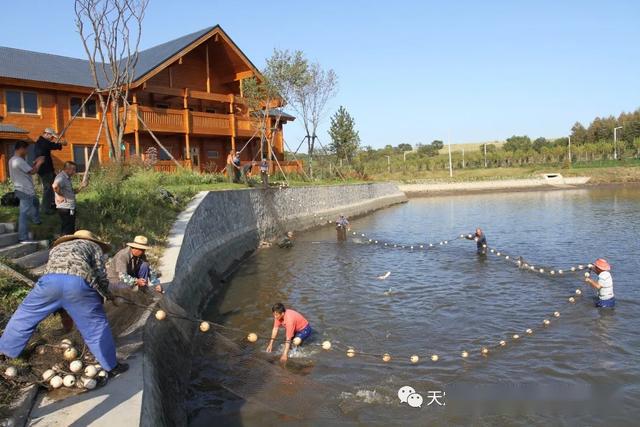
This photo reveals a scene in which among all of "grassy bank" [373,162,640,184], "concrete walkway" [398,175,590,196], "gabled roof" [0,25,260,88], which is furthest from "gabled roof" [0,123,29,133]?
"grassy bank" [373,162,640,184]

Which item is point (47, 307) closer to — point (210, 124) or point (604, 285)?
point (604, 285)

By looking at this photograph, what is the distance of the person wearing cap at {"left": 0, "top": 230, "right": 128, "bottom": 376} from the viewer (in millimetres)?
4934

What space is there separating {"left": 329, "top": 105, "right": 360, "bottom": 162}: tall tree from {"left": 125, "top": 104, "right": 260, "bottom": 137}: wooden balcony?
17.9 meters

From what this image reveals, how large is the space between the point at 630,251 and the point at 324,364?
14226mm

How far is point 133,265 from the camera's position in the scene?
740 cm

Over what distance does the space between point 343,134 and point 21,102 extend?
30.7 metres

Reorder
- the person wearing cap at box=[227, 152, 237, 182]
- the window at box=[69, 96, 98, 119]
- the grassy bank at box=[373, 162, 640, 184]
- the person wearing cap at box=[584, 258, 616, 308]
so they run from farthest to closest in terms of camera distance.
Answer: the grassy bank at box=[373, 162, 640, 184] → the window at box=[69, 96, 98, 119] → the person wearing cap at box=[227, 152, 237, 182] → the person wearing cap at box=[584, 258, 616, 308]

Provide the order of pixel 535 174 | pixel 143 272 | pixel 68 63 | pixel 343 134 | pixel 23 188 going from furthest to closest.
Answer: pixel 535 174 → pixel 343 134 → pixel 68 63 → pixel 23 188 → pixel 143 272

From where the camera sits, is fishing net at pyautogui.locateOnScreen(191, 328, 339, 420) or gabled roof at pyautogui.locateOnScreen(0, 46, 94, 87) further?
gabled roof at pyautogui.locateOnScreen(0, 46, 94, 87)

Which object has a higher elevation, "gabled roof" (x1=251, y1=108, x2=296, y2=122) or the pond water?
"gabled roof" (x1=251, y1=108, x2=296, y2=122)

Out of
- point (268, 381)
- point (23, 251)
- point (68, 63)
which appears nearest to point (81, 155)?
point (68, 63)

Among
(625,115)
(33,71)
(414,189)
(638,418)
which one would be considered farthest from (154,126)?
(625,115)

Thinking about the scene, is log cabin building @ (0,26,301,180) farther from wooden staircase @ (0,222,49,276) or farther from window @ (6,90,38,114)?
wooden staircase @ (0,222,49,276)

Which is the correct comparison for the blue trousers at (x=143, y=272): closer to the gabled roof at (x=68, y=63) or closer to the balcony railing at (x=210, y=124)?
the gabled roof at (x=68, y=63)
